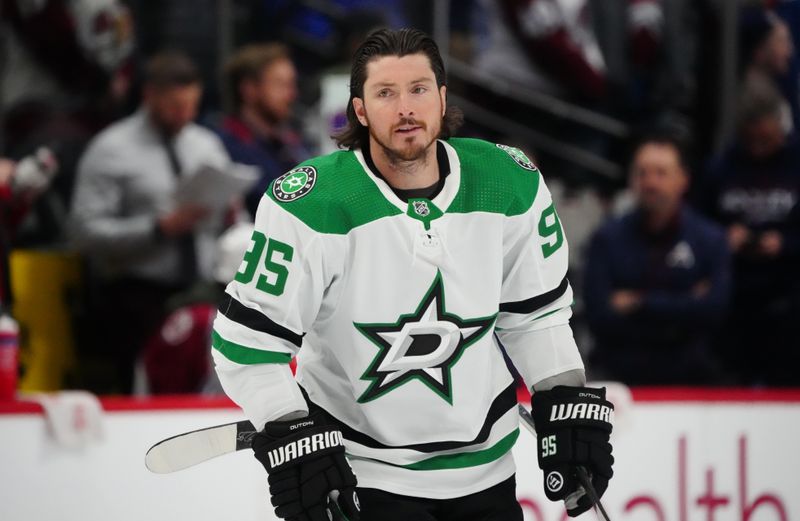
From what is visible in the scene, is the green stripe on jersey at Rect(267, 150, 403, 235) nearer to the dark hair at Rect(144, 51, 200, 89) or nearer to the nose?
the nose

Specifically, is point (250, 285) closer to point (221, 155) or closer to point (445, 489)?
point (445, 489)

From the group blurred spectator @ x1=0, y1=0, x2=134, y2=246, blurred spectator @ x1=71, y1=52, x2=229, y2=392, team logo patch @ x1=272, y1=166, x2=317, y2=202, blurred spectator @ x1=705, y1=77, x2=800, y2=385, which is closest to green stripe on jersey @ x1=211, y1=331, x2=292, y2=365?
team logo patch @ x1=272, y1=166, x2=317, y2=202

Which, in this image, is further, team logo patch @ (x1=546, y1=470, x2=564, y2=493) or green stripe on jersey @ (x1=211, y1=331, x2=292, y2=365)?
team logo patch @ (x1=546, y1=470, x2=564, y2=493)

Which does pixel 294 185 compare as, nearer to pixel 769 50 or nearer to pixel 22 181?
pixel 22 181

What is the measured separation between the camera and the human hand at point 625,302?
468 cm

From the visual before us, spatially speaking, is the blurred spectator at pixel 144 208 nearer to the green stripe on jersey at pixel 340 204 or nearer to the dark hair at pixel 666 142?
the dark hair at pixel 666 142

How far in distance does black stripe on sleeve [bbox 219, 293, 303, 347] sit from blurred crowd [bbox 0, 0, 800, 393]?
5.51 feet

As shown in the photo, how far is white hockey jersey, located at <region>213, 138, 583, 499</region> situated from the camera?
7.68 ft

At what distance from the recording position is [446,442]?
2402mm

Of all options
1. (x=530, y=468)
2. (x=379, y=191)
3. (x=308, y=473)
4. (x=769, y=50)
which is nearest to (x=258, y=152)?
(x=530, y=468)

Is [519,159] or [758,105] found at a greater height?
[758,105]

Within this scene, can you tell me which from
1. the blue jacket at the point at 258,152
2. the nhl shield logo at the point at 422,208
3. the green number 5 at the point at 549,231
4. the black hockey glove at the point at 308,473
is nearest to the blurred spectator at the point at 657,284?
the blue jacket at the point at 258,152

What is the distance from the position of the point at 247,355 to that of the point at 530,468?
4.89 feet

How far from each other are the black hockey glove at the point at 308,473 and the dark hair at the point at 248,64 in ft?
8.60
